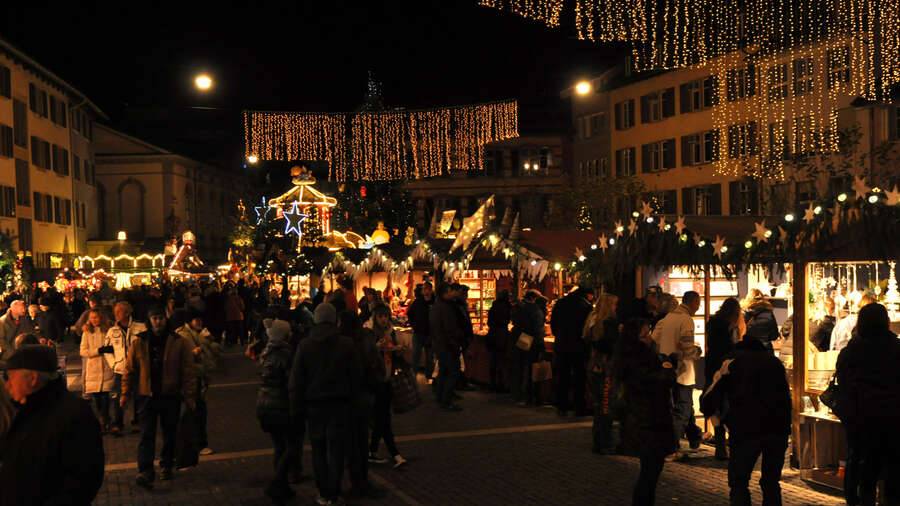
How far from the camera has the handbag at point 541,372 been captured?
52.3 ft

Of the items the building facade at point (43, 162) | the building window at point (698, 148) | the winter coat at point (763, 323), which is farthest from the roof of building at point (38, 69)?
the winter coat at point (763, 323)

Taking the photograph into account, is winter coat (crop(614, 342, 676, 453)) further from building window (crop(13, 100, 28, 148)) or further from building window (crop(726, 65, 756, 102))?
building window (crop(13, 100, 28, 148))

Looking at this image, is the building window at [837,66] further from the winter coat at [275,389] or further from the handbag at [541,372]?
the winter coat at [275,389]

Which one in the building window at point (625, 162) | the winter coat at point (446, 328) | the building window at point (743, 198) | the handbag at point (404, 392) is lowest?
the handbag at point (404, 392)

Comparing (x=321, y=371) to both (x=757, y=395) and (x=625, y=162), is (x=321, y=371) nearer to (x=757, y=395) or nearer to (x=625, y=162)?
(x=757, y=395)

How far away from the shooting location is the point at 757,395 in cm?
791

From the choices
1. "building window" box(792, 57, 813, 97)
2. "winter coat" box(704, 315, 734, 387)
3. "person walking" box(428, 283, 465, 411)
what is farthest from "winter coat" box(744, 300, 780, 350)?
"building window" box(792, 57, 813, 97)

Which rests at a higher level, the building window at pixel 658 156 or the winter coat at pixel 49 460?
the building window at pixel 658 156

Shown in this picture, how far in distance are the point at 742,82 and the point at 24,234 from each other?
30625 mm

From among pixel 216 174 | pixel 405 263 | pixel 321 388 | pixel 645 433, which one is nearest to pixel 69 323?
pixel 405 263

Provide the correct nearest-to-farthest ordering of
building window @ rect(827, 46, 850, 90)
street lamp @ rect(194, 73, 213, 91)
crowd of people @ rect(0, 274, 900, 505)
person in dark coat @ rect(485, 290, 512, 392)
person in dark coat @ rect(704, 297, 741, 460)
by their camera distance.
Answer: crowd of people @ rect(0, 274, 900, 505) < person in dark coat @ rect(704, 297, 741, 460) < person in dark coat @ rect(485, 290, 512, 392) < street lamp @ rect(194, 73, 213, 91) < building window @ rect(827, 46, 850, 90)

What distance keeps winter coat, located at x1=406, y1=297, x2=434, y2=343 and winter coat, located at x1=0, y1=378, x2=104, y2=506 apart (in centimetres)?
1389

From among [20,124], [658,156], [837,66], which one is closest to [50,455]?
[837,66]

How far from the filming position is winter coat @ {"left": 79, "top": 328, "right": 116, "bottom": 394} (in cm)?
1357
